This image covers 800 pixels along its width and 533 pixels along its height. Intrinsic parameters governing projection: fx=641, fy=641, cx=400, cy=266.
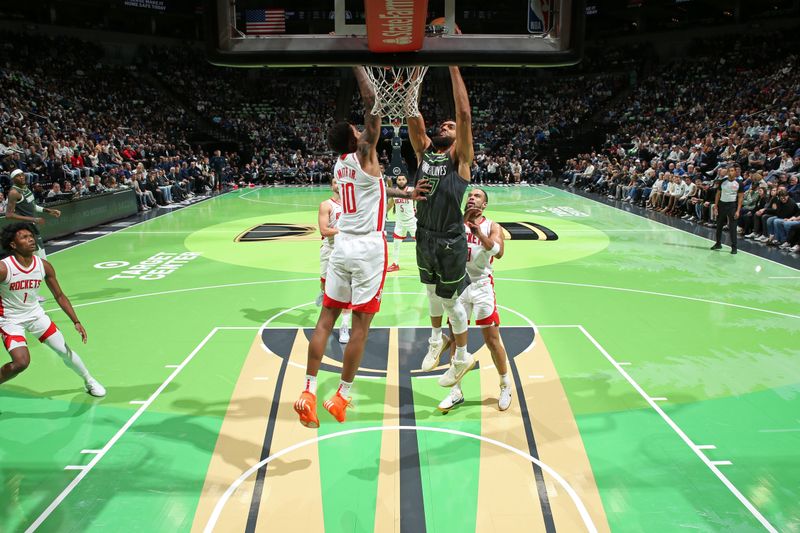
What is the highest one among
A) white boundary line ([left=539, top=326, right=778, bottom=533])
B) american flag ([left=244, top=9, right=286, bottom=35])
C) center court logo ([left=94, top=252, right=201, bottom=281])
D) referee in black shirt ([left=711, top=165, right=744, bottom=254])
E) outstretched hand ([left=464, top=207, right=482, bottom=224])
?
american flag ([left=244, top=9, right=286, bottom=35])

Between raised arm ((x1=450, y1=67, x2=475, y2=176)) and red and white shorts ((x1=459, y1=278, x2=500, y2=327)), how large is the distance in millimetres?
1025

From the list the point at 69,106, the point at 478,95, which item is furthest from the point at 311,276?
the point at 478,95

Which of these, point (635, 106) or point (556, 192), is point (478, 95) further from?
point (556, 192)

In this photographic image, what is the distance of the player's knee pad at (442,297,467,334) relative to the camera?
219 inches

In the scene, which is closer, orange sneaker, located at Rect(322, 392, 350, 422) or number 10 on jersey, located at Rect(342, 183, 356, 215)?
orange sneaker, located at Rect(322, 392, 350, 422)

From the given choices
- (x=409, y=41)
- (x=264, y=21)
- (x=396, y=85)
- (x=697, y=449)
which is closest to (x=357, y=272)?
(x=409, y=41)

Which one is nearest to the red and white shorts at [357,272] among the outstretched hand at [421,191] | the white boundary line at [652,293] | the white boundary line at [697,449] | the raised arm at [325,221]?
the outstretched hand at [421,191]

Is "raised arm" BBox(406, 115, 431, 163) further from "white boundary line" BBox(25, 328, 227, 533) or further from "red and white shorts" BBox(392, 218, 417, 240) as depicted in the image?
"red and white shorts" BBox(392, 218, 417, 240)

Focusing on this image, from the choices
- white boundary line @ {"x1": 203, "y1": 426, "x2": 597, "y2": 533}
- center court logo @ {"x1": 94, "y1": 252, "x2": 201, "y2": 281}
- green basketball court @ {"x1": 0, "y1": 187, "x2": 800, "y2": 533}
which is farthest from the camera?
center court logo @ {"x1": 94, "y1": 252, "x2": 201, "y2": 281}

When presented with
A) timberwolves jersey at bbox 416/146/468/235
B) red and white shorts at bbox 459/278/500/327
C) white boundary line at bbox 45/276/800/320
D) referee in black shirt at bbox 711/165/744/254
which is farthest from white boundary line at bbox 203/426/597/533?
referee in black shirt at bbox 711/165/744/254

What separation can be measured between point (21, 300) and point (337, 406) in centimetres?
313

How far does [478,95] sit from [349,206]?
3809cm

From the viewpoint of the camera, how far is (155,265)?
40.3 ft

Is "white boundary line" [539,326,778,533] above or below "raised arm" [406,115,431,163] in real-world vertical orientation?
below
